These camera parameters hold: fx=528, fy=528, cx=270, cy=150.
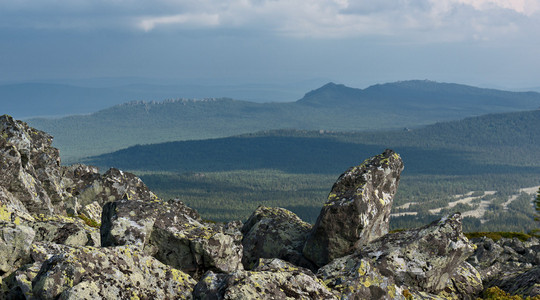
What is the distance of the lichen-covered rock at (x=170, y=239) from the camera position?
25.0m

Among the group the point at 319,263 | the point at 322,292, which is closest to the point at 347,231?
the point at 319,263

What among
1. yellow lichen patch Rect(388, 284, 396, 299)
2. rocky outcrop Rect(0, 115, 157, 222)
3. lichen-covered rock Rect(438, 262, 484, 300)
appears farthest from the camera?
rocky outcrop Rect(0, 115, 157, 222)

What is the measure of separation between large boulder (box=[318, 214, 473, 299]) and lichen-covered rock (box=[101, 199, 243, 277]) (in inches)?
189

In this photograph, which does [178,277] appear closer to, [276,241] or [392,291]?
[392,291]

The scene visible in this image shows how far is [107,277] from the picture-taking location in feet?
58.6

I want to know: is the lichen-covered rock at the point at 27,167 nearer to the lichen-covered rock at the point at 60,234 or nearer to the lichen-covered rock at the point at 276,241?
the lichen-covered rock at the point at 60,234

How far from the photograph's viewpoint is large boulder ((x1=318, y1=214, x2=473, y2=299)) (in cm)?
2266

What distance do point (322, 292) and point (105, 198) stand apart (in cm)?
4618

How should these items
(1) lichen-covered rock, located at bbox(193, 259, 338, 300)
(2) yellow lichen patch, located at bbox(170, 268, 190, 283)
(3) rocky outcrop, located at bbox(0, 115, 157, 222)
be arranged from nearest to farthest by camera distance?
(1) lichen-covered rock, located at bbox(193, 259, 338, 300) < (2) yellow lichen patch, located at bbox(170, 268, 190, 283) < (3) rocky outcrop, located at bbox(0, 115, 157, 222)

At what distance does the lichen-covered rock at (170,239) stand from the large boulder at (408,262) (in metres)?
4.80

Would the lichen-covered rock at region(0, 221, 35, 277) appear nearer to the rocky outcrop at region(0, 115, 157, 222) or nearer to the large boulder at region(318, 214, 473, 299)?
the rocky outcrop at region(0, 115, 157, 222)

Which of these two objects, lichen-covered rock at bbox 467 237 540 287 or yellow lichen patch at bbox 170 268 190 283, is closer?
yellow lichen patch at bbox 170 268 190 283

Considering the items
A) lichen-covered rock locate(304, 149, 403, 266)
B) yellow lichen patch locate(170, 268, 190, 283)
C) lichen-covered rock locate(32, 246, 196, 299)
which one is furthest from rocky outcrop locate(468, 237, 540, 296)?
lichen-covered rock locate(32, 246, 196, 299)

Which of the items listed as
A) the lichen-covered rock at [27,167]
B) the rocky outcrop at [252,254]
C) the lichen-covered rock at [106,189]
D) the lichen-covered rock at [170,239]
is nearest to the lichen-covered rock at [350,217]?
the rocky outcrop at [252,254]
